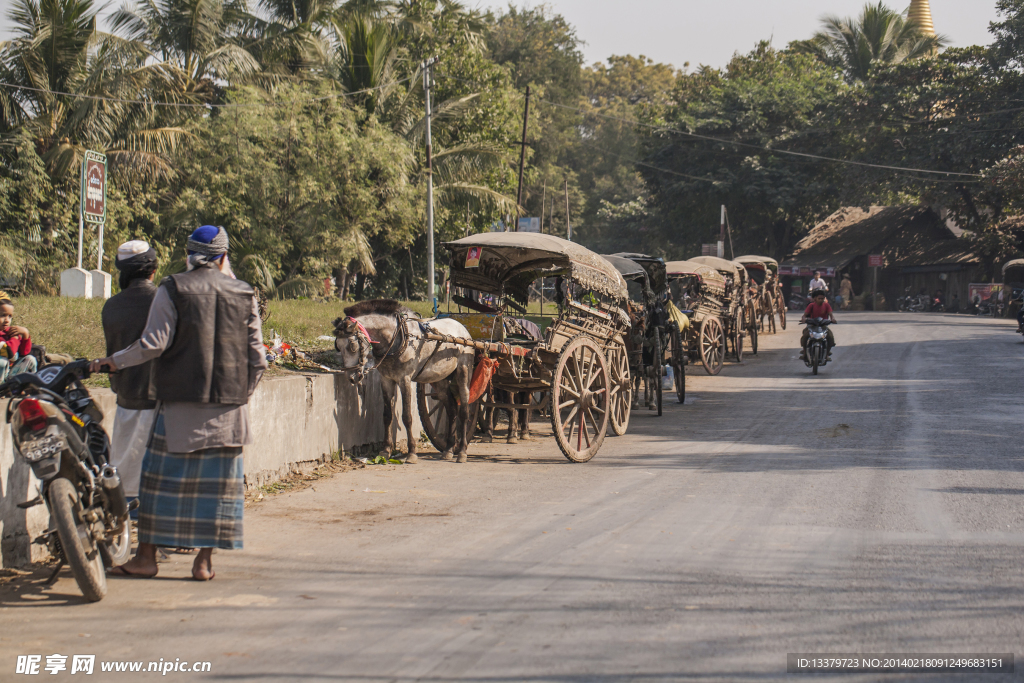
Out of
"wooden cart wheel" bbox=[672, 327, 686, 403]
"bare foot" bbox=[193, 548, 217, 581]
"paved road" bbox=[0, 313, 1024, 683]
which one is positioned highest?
"wooden cart wheel" bbox=[672, 327, 686, 403]

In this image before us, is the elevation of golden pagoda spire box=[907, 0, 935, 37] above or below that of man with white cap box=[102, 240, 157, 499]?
above

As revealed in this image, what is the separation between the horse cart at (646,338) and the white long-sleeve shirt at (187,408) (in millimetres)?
8640

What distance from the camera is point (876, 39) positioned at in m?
49.5

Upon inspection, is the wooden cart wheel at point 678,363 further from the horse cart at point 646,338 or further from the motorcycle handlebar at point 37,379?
the motorcycle handlebar at point 37,379

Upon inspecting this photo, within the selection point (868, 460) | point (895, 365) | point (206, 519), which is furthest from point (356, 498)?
point (895, 365)

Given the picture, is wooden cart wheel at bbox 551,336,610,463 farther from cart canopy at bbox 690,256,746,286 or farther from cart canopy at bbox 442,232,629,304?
cart canopy at bbox 690,256,746,286

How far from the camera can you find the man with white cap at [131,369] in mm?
5094

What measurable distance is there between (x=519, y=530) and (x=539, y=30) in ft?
185

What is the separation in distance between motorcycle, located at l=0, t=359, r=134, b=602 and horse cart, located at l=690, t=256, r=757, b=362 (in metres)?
17.6

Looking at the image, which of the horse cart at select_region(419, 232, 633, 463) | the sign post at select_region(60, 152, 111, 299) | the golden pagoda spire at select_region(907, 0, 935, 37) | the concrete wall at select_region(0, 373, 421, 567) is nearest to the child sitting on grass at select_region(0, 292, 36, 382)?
the concrete wall at select_region(0, 373, 421, 567)

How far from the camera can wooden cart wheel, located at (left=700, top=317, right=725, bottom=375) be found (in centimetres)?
1942

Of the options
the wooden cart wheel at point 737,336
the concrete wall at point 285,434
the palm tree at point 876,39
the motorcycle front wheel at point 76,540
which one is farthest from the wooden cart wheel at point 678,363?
the palm tree at point 876,39

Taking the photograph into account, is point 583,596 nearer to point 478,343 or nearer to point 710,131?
point 478,343

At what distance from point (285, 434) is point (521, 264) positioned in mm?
4100
